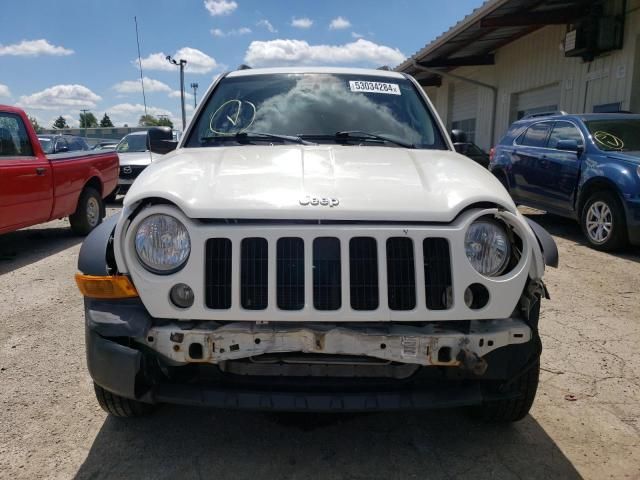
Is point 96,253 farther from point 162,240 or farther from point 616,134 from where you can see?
point 616,134

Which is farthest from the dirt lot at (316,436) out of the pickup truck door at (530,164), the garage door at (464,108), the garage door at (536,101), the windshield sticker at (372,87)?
the garage door at (464,108)

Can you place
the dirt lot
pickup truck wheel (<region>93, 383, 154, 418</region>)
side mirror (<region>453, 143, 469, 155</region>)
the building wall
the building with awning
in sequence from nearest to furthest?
the dirt lot
pickup truck wheel (<region>93, 383, 154, 418</region>)
side mirror (<region>453, 143, 469, 155</region>)
the building wall
the building with awning

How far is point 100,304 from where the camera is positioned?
228 cm

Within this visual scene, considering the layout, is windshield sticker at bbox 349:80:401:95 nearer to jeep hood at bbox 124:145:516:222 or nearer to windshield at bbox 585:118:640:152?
jeep hood at bbox 124:145:516:222

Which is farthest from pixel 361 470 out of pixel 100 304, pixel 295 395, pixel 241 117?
pixel 241 117

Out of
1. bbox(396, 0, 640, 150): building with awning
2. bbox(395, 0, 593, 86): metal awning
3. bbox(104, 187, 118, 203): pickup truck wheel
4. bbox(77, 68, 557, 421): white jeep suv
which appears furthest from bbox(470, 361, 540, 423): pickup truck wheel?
bbox(395, 0, 593, 86): metal awning

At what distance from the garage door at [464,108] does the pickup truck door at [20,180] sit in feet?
47.4

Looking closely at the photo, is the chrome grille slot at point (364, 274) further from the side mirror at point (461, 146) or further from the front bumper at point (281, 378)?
the side mirror at point (461, 146)

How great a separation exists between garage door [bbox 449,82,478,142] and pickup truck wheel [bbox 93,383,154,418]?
16899 millimetres

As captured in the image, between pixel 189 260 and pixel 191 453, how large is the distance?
1.02 metres

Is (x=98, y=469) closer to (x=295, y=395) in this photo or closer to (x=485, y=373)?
(x=295, y=395)

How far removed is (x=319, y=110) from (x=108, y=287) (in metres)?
1.94

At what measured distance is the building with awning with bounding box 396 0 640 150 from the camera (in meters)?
10.7

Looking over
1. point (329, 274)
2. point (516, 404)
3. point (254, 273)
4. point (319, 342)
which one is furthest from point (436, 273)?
point (516, 404)
